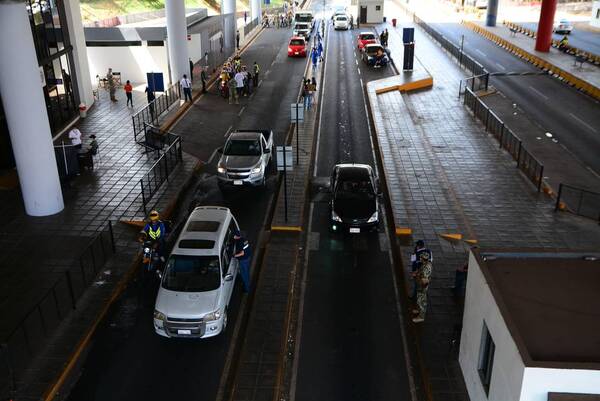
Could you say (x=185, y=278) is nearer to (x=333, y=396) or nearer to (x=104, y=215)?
(x=333, y=396)

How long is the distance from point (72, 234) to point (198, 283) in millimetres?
6168

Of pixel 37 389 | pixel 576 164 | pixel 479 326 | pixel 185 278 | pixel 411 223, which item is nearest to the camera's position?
Result: pixel 479 326

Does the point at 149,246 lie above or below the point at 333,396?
above

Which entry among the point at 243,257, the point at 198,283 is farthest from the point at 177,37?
the point at 198,283

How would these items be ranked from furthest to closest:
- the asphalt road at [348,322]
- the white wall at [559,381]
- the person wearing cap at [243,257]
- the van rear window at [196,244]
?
the person wearing cap at [243,257] → the van rear window at [196,244] → the asphalt road at [348,322] → the white wall at [559,381]

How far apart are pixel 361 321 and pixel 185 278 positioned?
401 centimetres

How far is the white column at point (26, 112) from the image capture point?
635 inches

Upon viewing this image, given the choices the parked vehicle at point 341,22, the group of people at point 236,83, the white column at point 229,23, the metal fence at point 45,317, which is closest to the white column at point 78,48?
the group of people at point 236,83

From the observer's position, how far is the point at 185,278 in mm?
12750

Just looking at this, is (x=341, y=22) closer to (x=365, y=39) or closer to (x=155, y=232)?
(x=365, y=39)

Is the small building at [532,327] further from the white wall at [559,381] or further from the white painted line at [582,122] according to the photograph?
the white painted line at [582,122]

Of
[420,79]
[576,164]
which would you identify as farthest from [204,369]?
[420,79]

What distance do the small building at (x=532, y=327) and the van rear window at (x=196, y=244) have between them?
565 centimetres

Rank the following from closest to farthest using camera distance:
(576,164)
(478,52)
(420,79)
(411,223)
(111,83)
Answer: (411,223) → (576,164) → (111,83) → (420,79) → (478,52)
